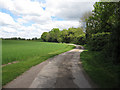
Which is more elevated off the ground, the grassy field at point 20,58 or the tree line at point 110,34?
the tree line at point 110,34

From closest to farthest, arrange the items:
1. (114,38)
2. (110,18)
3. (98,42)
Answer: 1. (114,38)
2. (110,18)
3. (98,42)

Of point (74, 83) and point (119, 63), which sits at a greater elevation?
point (119, 63)

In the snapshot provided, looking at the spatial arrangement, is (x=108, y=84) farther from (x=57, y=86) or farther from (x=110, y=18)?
(x=110, y=18)

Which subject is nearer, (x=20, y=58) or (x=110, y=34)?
(x=110, y=34)

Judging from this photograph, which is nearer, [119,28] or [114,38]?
[119,28]

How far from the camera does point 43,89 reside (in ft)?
17.7

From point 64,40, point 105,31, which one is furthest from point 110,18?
point 64,40

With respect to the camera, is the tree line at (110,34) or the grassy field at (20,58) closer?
the grassy field at (20,58)

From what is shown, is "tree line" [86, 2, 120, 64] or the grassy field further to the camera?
"tree line" [86, 2, 120, 64]

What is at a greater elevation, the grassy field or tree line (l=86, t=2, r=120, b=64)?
tree line (l=86, t=2, r=120, b=64)

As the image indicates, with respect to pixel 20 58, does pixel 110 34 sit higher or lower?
higher

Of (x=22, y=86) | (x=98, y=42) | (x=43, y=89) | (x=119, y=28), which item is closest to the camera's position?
(x=43, y=89)

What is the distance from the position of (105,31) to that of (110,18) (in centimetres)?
399

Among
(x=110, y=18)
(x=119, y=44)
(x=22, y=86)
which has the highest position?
(x=110, y=18)
